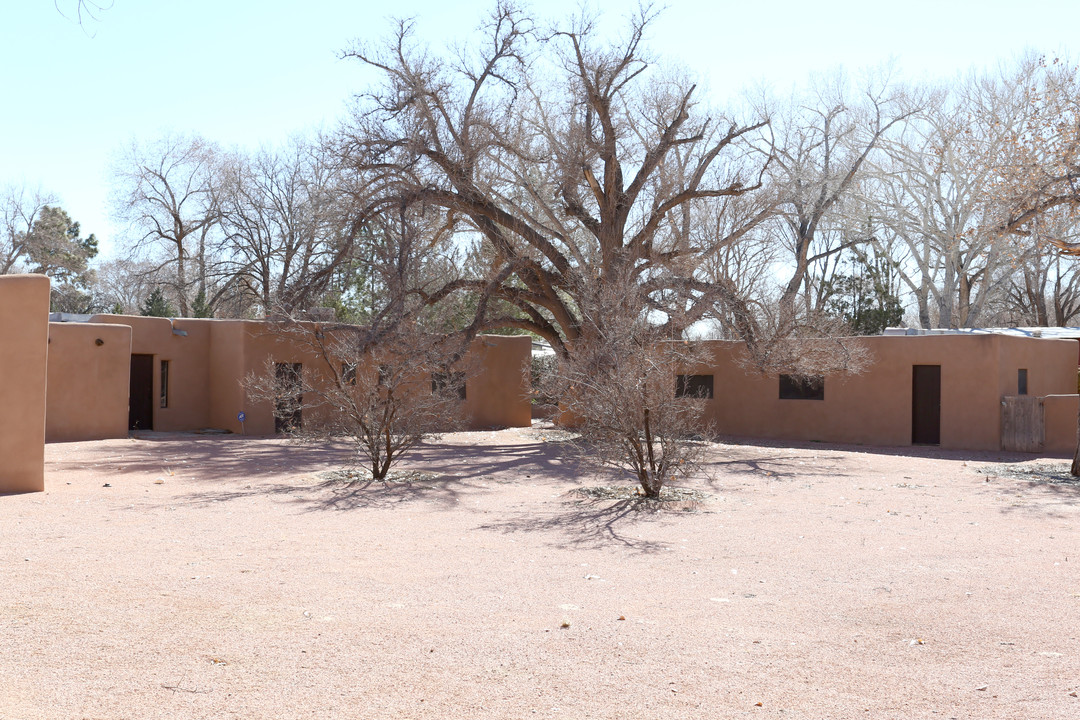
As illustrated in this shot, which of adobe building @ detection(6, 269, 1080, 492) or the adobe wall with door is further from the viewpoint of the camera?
the adobe wall with door

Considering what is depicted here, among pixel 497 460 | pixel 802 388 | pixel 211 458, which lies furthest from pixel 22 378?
pixel 802 388

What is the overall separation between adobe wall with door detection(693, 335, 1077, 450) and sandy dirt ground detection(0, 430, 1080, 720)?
9.27 metres

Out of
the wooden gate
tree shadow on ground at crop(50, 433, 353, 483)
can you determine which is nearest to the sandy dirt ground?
tree shadow on ground at crop(50, 433, 353, 483)

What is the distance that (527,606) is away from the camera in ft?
20.1

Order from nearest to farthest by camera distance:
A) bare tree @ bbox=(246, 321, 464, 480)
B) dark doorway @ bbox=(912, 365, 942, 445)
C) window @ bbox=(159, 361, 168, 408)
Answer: bare tree @ bbox=(246, 321, 464, 480), dark doorway @ bbox=(912, 365, 942, 445), window @ bbox=(159, 361, 168, 408)

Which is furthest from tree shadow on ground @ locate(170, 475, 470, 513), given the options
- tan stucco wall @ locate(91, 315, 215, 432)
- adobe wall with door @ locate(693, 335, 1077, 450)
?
adobe wall with door @ locate(693, 335, 1077, 450)

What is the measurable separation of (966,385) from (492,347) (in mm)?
12300

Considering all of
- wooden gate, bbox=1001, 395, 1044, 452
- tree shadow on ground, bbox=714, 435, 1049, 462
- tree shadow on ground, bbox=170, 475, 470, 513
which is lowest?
tree shadow on ground, bbox=170, 475, 470, 513

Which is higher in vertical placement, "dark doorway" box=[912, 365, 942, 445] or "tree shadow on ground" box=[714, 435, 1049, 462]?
"dark doorway" box=[912, 365, 942, 445]

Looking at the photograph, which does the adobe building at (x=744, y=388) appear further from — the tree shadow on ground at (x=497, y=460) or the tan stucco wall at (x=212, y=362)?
the tree shadow on ground at (x=497, y=460)

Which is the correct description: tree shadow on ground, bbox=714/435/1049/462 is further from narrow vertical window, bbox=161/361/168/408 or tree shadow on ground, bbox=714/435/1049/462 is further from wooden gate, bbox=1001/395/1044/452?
narrow vertical window, bbox=161/361/168/408

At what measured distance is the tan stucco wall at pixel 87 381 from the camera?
762 inches

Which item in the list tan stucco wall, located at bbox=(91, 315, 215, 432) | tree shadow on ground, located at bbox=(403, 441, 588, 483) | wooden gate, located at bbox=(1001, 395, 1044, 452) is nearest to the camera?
tree shadow on ground, located at bbox=(403, 441, 588, 483)

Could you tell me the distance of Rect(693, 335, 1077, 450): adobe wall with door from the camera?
20.6 m
